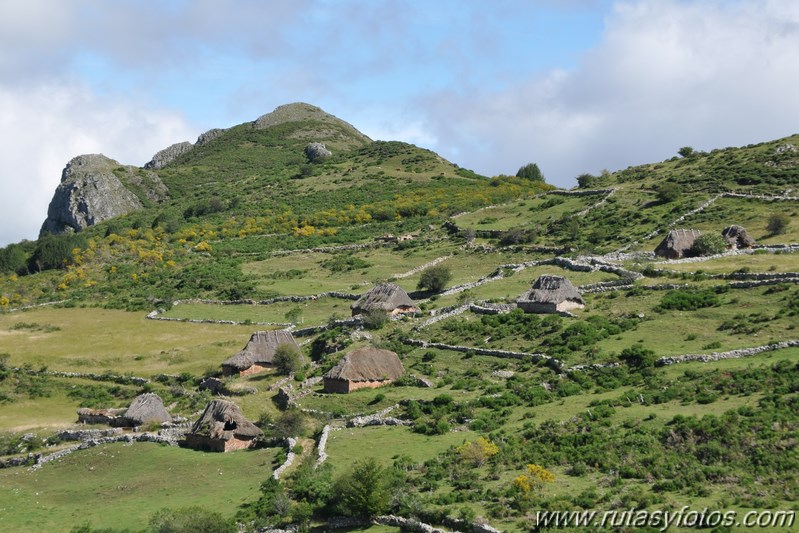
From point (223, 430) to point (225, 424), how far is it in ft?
1.18

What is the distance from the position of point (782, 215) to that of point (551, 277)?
88.7 ft

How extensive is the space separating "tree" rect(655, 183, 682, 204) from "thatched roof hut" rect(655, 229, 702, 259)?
19523 millimetres

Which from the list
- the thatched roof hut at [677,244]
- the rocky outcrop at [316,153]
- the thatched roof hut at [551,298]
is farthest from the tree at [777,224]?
the rocky outcrop at [316,153]

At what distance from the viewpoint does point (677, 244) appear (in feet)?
222

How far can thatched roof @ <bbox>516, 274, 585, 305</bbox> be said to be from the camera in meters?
56.6

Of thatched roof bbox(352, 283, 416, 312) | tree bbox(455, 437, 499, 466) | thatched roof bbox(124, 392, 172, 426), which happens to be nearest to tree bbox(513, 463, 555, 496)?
tree bbox(455, 437, 499, 466)

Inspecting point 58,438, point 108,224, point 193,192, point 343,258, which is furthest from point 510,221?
point 193,192

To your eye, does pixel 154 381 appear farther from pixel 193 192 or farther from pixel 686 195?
pixel 193 192

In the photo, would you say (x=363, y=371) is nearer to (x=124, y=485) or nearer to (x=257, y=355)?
(x=257, y=355)

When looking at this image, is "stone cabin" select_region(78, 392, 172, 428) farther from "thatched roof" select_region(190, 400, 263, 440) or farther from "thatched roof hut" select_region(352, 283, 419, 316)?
"thatched roof hut" select_region(352, 283, 419, 316)

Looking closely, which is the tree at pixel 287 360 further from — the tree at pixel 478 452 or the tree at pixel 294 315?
the tree at pixel 478 452

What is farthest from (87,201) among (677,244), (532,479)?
(532,479)

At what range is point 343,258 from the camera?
9506 centimetres

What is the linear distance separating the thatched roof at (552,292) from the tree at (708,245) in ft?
47.6
